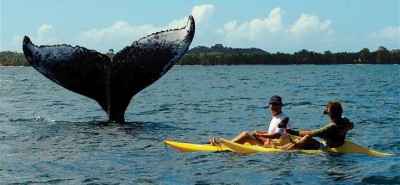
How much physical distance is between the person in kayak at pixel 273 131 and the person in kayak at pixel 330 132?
0.88 ft

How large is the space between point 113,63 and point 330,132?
4120 millimetres

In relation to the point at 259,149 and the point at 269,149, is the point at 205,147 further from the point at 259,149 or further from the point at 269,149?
the point at 269,149

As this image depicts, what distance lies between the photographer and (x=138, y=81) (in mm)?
12008

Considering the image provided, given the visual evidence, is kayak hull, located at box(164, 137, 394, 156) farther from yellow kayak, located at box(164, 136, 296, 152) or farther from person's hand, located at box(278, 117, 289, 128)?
person's hand, located at box(278, 117, 289, 128)

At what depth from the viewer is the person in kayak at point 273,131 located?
11.7 m

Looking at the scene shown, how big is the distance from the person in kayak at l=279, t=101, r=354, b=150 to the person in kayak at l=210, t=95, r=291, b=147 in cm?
27

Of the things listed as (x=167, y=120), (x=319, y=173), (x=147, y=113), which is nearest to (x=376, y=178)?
(x=319, y=173)

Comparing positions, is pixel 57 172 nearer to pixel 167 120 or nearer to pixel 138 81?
pixel 138 81

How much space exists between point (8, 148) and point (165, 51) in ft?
12.3

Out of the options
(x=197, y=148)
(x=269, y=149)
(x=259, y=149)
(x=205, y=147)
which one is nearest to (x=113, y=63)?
(x=197, y=148)

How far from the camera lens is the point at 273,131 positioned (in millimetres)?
11984

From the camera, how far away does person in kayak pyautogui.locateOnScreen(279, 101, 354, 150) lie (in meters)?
11.5

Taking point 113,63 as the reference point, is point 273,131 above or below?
below

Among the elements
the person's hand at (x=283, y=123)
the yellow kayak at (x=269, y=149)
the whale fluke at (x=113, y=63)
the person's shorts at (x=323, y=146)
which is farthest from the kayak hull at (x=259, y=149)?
the whale fluke at (x=113, y=63)
